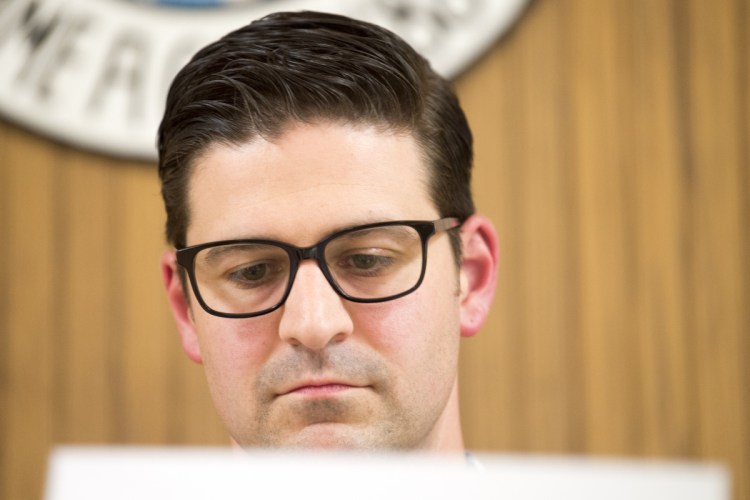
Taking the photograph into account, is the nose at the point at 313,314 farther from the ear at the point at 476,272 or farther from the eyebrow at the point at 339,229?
the ear at the point at 476,272

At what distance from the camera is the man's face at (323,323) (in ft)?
2.92

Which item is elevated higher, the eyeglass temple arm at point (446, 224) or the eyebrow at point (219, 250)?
the eyeglass temple arm at point (446, 224)

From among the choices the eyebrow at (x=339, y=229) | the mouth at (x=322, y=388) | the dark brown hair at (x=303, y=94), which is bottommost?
the mouth at (x=322, y=388)

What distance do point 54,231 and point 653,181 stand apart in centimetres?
102

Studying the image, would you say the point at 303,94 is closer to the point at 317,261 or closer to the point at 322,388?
the point at 317,261

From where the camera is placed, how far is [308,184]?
920mm

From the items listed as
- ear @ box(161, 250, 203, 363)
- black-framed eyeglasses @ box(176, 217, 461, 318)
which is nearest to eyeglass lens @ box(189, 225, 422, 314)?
black-framed eyeglasses @ box(176, 217, 461, 318)

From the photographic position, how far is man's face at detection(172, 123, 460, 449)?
89cm

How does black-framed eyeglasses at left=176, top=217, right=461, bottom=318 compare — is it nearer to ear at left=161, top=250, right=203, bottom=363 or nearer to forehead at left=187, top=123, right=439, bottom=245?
forehead at left=187, top=123, right=439, bottom=245

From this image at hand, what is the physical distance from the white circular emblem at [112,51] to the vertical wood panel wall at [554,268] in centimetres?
5

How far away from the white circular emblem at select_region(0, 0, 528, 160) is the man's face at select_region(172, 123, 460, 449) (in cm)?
48

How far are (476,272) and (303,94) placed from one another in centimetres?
32

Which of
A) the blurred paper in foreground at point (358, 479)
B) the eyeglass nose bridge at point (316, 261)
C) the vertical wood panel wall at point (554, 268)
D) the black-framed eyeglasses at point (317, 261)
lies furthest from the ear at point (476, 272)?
the blurred paper in foreground at point (358, 479)

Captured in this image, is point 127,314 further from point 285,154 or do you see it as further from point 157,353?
point 285,154
